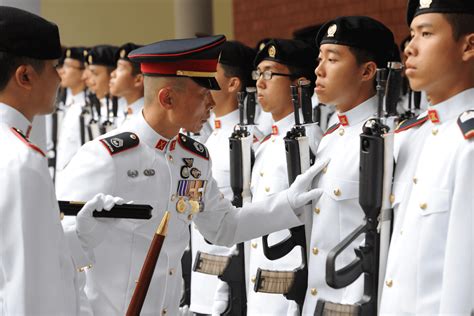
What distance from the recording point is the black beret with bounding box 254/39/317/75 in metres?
4.28

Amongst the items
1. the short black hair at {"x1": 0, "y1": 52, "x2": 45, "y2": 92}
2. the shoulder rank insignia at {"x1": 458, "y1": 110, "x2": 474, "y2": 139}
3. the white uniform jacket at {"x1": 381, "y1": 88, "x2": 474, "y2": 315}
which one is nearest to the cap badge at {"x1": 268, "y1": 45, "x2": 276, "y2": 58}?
the white uniform jacket at {"x1": 381, "y1": 88, "x2": 474, "y2": 315}

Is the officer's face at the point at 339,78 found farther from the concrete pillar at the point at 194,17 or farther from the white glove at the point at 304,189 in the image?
the concrete pillar at the point at 194,17

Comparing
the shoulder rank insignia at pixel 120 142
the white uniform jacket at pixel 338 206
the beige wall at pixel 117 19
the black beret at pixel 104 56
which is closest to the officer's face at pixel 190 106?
the shoulder rank insignia at pixel 120 142

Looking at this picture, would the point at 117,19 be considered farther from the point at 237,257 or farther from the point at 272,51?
the point at 237,257

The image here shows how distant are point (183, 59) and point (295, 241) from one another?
86 cm

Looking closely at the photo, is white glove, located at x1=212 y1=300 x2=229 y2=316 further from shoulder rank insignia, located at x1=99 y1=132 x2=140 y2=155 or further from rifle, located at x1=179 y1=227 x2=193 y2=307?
shoulder rank insignia, located at x1=99 y1=132 x2=140 y2=155

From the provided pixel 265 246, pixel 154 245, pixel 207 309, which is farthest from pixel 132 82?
pixel 154 245

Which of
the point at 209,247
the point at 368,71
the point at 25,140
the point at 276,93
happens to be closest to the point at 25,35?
the point at 25,140

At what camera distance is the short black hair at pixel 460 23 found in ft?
8.70

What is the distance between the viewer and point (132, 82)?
625 centimetres

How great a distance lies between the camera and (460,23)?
265 centimetres

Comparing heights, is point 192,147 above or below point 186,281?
above

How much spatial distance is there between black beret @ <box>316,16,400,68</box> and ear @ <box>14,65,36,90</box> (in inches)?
53.8

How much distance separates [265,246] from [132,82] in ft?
9.35
